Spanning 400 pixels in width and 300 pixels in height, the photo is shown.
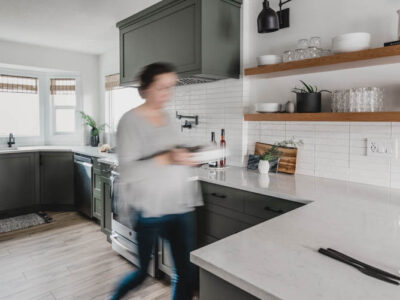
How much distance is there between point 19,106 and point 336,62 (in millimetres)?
4826

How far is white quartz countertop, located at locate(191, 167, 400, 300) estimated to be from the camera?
2.62 ft

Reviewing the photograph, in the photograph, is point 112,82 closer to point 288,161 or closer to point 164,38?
point 164,38

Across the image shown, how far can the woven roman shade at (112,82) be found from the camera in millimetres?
4820

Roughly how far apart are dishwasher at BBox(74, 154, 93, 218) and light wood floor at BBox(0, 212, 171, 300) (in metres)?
0.35

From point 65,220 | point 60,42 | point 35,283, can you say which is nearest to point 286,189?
point 35,283

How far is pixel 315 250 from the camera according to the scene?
40.9 inches

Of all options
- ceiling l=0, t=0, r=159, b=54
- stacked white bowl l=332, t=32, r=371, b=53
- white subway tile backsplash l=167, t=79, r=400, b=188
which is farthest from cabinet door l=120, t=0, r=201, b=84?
stacked white bowl l=332, t=32, r=371, b=53

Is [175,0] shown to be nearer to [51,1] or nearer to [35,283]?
[51,1]

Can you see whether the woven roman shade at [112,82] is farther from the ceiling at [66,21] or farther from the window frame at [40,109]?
the window frame at [40,109]

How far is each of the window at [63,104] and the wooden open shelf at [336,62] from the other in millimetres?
3727

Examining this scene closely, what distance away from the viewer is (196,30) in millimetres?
2590

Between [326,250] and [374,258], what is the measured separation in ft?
0.47

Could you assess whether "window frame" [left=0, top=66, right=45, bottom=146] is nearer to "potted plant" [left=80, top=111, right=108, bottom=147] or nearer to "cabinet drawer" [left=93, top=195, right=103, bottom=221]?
"potted plant" [left=80, top=111, right=108, bottom=147]

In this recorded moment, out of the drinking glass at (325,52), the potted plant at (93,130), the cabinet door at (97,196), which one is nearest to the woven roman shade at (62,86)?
the potted plant at (93,130)
